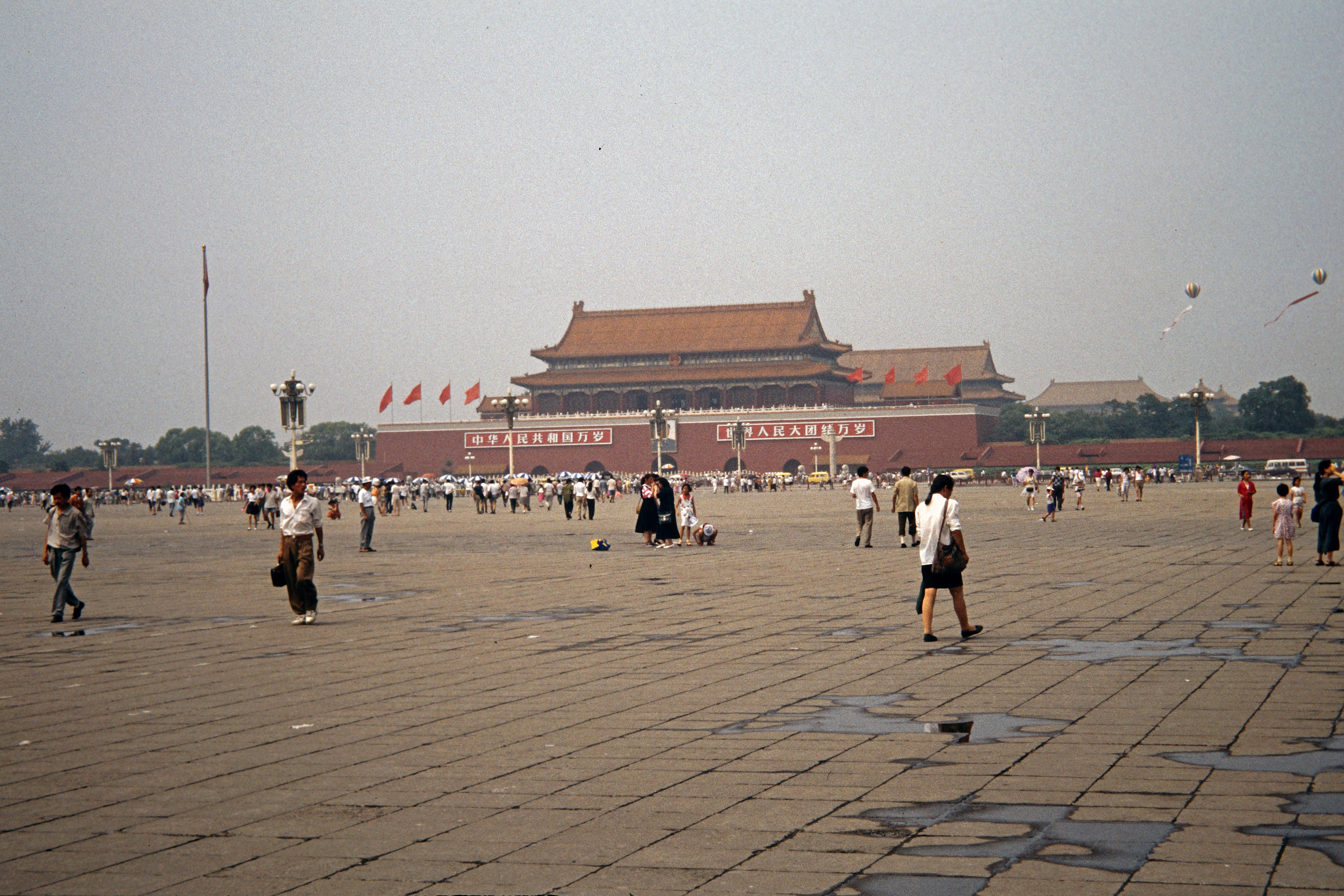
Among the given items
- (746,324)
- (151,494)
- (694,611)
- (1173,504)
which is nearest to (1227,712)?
(694,611)

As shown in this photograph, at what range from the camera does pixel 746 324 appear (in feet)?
242

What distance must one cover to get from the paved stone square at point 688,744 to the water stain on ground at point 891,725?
0.09 ft

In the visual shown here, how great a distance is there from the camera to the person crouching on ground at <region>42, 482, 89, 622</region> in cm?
1075

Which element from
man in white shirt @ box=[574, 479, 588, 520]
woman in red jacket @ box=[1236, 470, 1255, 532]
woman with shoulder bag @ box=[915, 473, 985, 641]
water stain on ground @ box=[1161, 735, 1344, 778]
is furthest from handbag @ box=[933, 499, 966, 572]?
man in white shirt @ box=[574, 479, 588, 520]

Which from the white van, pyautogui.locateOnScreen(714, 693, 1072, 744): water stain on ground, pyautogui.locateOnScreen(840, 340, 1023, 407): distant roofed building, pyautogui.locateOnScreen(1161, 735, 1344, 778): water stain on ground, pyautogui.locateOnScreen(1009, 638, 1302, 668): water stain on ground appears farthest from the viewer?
pyautogui.locateOnScreen(840, 340, 1023, 407): distant roofed building

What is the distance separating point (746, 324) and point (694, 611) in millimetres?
63561

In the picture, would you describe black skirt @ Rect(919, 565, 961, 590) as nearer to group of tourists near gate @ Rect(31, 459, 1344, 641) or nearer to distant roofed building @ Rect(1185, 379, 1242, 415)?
group of tourists near gate @ Rect(31, 459, 1344, 641)

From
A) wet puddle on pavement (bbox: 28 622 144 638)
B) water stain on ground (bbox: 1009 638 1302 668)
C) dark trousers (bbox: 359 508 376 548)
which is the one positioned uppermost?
dark trousers (bbox: 359 508 376 548)

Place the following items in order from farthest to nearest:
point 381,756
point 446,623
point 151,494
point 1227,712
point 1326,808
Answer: point 151,494 → point 446,623 → point 1227,712 → point 381,756 → point 1326,808

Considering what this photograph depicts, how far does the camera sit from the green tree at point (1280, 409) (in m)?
73.2

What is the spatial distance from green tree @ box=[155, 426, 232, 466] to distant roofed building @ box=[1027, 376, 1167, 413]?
58202mm

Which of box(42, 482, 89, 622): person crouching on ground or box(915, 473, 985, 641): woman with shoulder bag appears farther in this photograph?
box(42, 482, 89, 622): person crouching on ground

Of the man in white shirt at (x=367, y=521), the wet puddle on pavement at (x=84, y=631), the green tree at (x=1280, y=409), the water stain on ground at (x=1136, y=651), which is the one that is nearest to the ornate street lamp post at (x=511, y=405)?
the man in white shirt at (x=367, y=521)

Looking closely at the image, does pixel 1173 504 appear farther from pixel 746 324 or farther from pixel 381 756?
pixel 746 324
